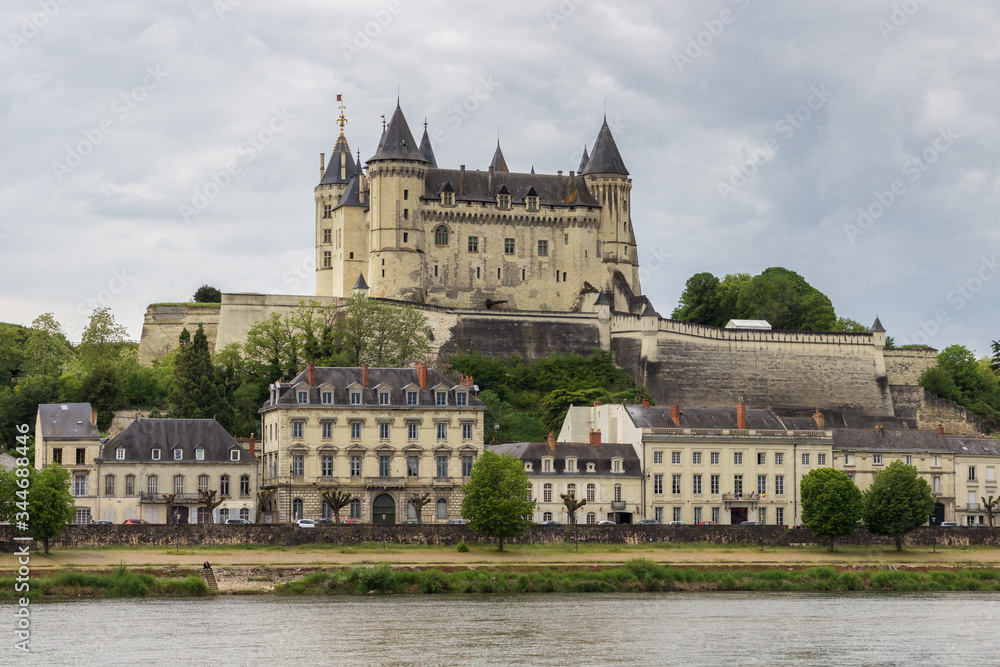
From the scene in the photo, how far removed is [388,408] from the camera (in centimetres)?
6206

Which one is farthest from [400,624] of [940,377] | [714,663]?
[940,377]

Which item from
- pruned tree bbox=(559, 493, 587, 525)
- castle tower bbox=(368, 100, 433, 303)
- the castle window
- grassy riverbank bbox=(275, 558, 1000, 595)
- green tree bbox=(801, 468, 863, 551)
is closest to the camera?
grassy riverbank bbox=(275, 558, 1000, 595)

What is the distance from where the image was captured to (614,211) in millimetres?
101562

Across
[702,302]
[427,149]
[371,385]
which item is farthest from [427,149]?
[371,385]

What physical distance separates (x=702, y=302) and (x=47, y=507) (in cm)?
6066

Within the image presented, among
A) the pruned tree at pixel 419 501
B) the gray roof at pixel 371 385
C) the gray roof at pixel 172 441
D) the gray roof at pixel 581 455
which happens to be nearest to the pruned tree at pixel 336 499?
the pruned tree at pixel 419 501

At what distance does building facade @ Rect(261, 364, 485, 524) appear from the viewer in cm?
6131

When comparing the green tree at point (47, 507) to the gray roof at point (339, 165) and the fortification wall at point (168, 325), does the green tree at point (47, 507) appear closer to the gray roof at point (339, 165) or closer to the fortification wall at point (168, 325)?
the fortification wall at point (168, 325)

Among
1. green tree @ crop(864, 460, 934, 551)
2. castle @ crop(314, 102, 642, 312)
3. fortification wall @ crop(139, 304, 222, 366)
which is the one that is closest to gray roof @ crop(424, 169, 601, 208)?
castle @ crop(314, 102, 642, 312)

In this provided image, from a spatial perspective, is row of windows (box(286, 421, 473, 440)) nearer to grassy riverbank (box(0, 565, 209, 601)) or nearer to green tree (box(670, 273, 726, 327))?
grassy riverbank (box(0, 565, 209, 601))

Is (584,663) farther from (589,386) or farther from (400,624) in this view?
(589,386)

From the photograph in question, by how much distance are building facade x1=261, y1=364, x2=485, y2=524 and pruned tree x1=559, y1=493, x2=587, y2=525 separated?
12.5ft

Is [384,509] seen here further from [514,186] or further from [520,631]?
[514,186]

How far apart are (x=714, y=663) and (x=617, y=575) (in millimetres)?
14144
